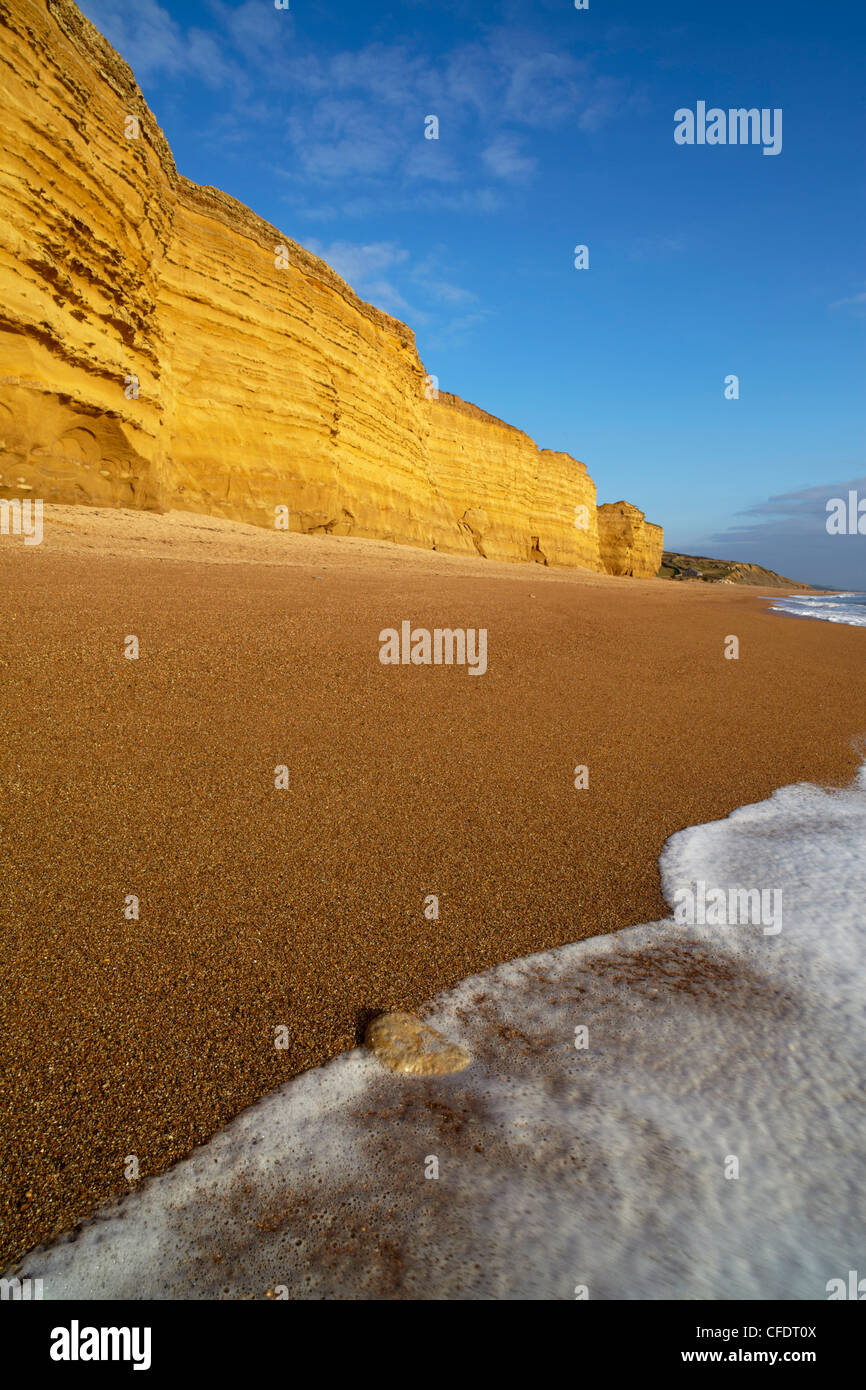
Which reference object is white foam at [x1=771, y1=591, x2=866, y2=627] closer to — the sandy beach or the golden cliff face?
the sandy beach

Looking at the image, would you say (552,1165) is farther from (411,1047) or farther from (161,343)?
(161,343)

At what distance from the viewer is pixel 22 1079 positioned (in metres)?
1.79

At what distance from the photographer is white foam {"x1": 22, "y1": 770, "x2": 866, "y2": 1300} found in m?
1.38

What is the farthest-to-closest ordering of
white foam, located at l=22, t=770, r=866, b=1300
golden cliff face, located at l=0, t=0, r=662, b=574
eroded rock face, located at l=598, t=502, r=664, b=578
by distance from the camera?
eroded rock face, located at l=598, t=502, r=664, b=578
golden cliff face, located at l=0, t=0, r=662, b=574
white foam, located at l=22, t=770, r=866, b=1300

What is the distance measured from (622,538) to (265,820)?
58.4 metres

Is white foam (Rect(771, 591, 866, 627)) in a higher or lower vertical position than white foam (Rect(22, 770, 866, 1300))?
higher

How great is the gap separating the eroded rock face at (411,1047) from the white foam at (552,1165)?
48 millimetres

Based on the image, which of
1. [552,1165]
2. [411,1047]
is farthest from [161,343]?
[552,1165]

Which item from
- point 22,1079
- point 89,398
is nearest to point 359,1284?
point 22,1079

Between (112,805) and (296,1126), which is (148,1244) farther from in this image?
(112,805)

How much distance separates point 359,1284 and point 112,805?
2.44 meters

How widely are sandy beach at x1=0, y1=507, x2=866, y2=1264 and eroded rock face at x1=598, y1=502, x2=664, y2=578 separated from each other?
52965 millimetres

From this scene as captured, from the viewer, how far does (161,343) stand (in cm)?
1525

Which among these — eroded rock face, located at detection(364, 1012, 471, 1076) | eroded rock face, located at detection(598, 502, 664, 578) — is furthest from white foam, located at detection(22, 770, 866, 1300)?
eroded rock face, located at detection(598, 502, 664, 578)
